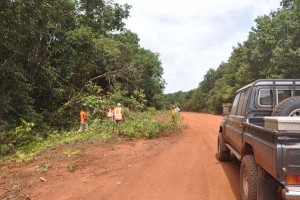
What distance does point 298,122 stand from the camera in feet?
13.4

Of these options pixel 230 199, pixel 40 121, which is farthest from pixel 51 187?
pixel 40 121

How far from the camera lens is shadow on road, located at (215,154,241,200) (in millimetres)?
6811

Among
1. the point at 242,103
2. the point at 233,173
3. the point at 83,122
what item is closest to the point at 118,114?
the point at 83,122

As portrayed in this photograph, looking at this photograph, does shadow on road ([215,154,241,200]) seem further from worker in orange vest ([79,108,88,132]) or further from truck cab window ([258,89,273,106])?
worker in orange vest ([79,108,88,132])

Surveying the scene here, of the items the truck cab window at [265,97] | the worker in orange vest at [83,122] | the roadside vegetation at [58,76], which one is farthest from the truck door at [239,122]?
the worker in orange vest at [83,122]

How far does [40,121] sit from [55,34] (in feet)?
18.4

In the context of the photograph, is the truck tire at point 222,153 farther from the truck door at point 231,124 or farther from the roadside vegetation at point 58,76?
the roadside vegetation at point 58,76

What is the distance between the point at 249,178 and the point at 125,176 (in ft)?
12.4

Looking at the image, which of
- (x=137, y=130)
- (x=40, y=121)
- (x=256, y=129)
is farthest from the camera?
(x=40, y=121)

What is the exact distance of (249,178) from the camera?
5090 mm

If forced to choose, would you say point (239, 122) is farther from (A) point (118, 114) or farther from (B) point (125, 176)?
(A) point (118, 114)

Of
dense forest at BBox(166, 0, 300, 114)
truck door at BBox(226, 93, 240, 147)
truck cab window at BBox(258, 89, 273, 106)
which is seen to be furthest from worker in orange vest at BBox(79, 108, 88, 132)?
dense forest at BBox(166, 0, 300, 114)

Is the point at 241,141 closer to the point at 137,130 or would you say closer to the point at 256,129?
the point at 256,129

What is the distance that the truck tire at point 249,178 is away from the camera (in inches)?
197
